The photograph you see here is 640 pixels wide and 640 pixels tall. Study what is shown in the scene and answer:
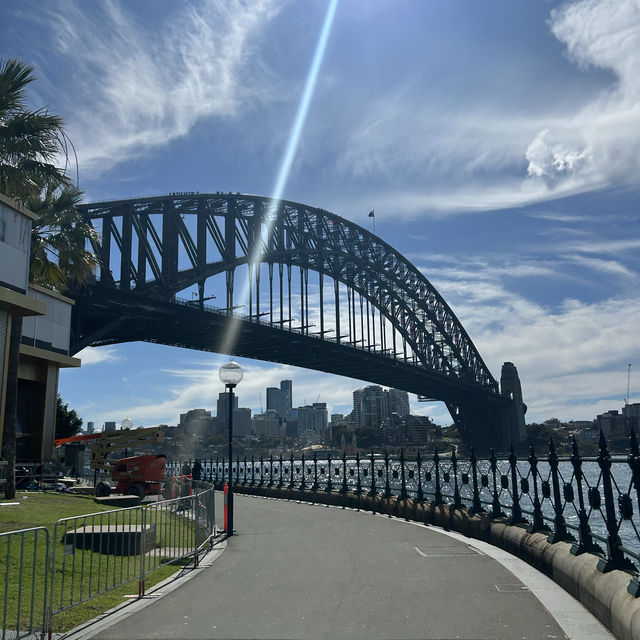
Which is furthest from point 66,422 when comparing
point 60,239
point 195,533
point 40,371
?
point 195,533

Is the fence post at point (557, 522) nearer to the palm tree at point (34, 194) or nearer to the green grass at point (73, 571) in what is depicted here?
the green grass at point (73, 571)

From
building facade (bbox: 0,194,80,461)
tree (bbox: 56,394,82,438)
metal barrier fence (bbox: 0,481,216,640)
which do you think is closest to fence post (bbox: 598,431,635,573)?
metal barrier fence (bbox: 0,481,216,640)

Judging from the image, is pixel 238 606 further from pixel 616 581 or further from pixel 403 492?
pixel 403 492

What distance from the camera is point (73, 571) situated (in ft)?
26.1

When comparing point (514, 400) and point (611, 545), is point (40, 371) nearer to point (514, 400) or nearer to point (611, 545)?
point (611, 545)

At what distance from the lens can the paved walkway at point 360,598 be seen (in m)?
7.41

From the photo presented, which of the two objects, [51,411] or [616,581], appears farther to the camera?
[51,411]

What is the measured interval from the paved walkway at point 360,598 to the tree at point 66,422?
152ft

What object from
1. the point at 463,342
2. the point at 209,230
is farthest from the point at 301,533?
the point at 463,342

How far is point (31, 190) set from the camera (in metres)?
21.5

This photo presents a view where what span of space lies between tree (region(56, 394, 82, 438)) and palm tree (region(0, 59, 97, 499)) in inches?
1285

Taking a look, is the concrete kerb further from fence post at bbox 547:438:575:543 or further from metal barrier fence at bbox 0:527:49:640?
metal barrier fence at bbox 0:527:49:640

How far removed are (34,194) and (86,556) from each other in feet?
50.4

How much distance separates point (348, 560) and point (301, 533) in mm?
A: 4869
